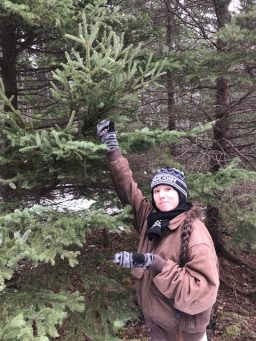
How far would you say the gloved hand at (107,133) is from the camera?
12.7ft

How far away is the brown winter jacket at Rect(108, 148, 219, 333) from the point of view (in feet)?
10.1

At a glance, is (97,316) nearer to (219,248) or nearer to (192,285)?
(192,285)

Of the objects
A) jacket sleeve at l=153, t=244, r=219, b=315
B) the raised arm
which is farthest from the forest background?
jacket sleeve at l=153, t=244, r=219, b=315

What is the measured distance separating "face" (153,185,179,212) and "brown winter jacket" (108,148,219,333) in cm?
15

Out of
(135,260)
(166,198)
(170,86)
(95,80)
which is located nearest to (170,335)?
(135,260)

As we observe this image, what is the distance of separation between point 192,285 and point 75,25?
331 centimetres

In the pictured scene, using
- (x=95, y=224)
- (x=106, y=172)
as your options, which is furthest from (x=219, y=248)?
(x=95, y=224)

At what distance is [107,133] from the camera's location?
3.88 metres

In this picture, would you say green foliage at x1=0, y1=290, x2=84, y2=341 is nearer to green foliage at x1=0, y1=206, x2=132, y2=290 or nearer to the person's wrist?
green foliage at x1=0, y1=206, x2=132, y2=290

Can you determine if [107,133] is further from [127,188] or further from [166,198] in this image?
[166,198]

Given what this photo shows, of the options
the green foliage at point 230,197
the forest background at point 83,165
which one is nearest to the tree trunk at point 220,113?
the forest background at point 83,165

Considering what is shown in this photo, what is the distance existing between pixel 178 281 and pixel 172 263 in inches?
6.6

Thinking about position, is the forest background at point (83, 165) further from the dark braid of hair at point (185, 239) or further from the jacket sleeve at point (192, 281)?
the jacket sleeve at point (192, 281)

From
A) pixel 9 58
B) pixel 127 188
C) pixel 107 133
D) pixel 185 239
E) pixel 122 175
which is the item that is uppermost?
pixel 9 58
